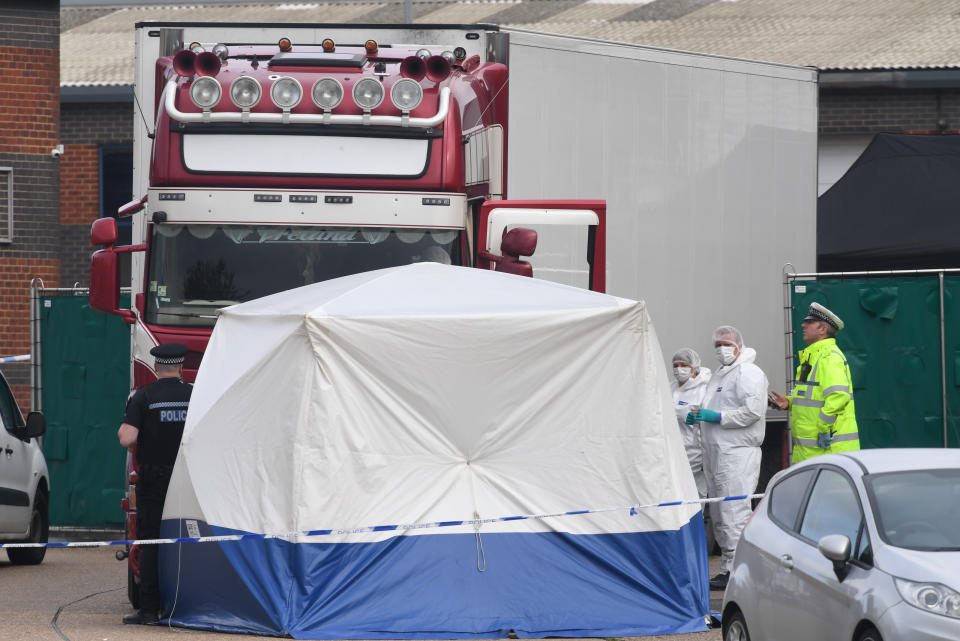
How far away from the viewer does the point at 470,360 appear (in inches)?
404

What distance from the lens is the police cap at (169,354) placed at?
10.9 m

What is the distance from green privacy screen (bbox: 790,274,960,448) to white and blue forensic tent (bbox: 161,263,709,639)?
14.7 feet

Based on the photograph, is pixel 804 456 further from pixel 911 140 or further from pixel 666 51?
pixel 911 140

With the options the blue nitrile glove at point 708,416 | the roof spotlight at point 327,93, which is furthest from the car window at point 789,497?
the roof spotlight at point 327,93

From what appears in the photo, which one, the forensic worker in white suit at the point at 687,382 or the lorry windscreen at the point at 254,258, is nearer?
the lorry windscreen at the point at 254,258

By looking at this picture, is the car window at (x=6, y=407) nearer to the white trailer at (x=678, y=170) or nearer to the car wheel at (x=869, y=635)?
the white trailer at (x=678, y=170)

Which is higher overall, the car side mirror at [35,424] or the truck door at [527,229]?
the truck door at [527,229]

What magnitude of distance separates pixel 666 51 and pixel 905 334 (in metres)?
3.25

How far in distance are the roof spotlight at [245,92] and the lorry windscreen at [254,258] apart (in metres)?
0.88

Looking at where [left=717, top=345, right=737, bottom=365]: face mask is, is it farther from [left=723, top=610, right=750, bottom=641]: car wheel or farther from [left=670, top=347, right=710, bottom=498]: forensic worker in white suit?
[left=723, top=610, right=750, bottom=641]: car wheel

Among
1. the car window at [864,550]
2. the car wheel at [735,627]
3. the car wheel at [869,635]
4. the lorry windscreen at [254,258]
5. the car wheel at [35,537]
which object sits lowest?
the car wheel at [35,537]

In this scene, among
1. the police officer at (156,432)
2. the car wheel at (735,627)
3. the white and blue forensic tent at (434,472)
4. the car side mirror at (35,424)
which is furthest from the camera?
the car side mirror at (35,424)

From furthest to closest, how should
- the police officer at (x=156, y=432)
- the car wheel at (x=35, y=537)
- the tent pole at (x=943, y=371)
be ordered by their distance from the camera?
the car wheel at (x=35, y=537) < the tent pole at (x=943, y=371) < the police officer at (x=156, y=432)

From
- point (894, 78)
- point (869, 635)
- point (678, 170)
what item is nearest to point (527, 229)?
point (678, 170)
